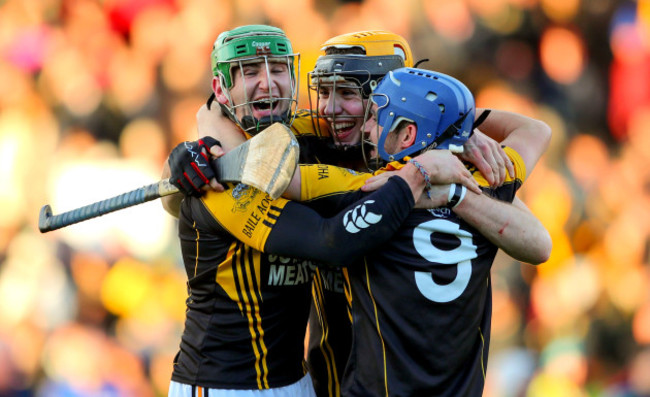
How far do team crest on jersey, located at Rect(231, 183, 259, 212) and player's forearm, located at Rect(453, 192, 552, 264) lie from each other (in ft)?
1.68

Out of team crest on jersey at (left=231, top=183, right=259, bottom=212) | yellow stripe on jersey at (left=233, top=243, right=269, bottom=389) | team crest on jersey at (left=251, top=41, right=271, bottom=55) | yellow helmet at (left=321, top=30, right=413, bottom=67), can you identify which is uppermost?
team crest on jersey at (left=251, top=41, right=271, bottom=55)

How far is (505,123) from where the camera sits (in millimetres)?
2535

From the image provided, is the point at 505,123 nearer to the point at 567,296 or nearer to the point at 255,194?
the point at 255,194

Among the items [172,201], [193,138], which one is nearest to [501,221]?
[172,201]

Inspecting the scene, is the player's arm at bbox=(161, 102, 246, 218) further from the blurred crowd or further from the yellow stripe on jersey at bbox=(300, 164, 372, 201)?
the blurred crowd

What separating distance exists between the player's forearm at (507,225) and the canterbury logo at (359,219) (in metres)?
0.26

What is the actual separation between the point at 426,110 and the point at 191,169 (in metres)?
0.61

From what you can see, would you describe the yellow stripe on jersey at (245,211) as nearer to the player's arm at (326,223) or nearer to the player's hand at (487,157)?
the player's arm at (326,223)

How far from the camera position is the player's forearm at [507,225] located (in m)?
1.96

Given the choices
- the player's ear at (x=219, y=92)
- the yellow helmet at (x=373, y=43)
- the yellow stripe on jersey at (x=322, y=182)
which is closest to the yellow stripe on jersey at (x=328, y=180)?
the yellow stripe on jersey at (x=322, y=182)

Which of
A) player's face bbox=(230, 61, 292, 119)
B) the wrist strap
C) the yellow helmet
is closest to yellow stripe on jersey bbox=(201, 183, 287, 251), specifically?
player's face bbox=(230, 61, 292, 119)

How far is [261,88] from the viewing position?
219 centimetres

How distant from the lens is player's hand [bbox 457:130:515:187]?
80.1 inches

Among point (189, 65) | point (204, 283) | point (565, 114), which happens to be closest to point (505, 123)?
point (204, 283)
